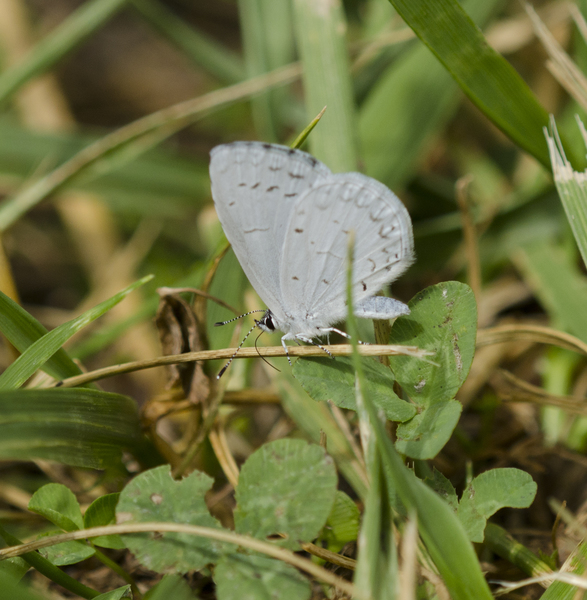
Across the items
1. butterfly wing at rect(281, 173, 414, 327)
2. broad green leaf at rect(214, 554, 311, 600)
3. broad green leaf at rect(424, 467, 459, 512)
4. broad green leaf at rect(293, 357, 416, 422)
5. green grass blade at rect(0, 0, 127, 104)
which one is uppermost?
green grass blade at rect(0, 0, 127, 104)

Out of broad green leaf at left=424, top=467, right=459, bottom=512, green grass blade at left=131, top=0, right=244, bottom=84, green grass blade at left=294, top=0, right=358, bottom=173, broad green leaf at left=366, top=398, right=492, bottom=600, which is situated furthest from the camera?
green grass blade at left=131, top=0, right=244, bottom=84

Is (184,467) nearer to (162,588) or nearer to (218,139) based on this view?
(162,588)

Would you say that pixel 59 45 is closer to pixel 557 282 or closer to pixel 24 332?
pixel 24 332

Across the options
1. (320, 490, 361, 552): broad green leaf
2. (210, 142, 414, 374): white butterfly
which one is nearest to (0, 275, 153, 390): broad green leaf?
(210, 142, 414, 374): white butterfly

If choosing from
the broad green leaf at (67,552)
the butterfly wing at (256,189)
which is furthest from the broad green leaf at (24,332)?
the butterfly wing at (256,189)

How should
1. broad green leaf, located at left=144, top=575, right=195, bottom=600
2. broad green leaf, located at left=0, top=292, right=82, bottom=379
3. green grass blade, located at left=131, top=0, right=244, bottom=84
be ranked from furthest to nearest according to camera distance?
green grass blade, located at left=131, top=0, right=244, bottom=84, broad green leaf, located at left=0, top=292, right=82, bottom=379, broad green leaf, located at left=144, top=575, right=195, bottom=600

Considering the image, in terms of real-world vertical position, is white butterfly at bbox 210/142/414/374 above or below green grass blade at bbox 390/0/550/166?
below

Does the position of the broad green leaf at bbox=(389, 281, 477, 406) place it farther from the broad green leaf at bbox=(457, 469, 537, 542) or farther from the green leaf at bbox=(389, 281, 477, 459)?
the broad green leaf at bbox=(457, 469, 537, 542)

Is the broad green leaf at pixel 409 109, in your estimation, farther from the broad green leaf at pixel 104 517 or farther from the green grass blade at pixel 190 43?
the broad green leaf at pixel 104 517
